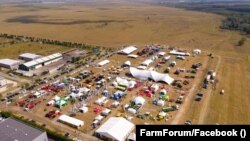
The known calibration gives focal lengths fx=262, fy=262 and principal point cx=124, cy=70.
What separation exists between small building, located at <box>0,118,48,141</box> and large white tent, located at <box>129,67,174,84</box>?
39216 mm

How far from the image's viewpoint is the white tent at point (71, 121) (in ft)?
182

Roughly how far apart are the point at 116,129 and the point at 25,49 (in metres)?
79.5

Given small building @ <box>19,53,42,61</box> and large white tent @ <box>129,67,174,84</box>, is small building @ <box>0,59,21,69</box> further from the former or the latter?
large white tent @ <box>129,67,174,84</box>

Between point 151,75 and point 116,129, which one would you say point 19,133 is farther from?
point 151,75

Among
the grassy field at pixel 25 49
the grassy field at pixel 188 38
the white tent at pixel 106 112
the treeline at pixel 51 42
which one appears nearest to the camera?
the white tent at pixel 106 112

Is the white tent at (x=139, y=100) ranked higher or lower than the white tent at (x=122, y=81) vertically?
lower

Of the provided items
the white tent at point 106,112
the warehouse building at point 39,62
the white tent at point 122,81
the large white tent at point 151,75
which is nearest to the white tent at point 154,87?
the large white tent at point 151,75

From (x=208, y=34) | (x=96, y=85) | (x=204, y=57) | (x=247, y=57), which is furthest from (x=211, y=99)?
(x=208, y=34)

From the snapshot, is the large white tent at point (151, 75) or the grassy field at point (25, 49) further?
the grassy field at point (25, 49)

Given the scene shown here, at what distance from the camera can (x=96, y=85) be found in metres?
75.8

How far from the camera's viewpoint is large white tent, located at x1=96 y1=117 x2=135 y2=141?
166ft

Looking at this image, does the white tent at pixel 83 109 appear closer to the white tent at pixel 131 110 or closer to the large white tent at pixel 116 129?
the large white tent at pixel 116 129

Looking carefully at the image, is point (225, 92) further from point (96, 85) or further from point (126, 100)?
point (96, 85)

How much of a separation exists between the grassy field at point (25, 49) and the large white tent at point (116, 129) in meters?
65.5
